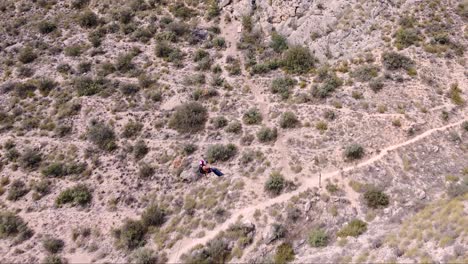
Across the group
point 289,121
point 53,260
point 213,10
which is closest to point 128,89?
point 213,10

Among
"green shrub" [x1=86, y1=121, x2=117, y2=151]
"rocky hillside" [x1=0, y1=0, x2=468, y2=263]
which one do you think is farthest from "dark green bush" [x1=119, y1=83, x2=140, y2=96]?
"green shrub" [x1=86, y1=121, x2=117, y2=151]

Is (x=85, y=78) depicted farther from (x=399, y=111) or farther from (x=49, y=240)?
(x=399, y=111)

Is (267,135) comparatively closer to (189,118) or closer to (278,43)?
(189,118)

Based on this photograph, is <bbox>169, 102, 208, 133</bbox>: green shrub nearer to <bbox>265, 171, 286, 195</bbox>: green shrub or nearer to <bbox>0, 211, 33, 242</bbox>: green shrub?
<bbox>265, 171, 286, 195</bbox>: green shrub

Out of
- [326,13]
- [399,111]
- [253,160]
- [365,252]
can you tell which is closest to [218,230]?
[253,160]

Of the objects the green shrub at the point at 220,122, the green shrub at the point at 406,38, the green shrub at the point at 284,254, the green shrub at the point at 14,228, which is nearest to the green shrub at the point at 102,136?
the green shrub at the point at 14,228

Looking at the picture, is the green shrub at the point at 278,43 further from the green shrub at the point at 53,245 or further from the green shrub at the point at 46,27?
the green shrub at the point at 53,245
